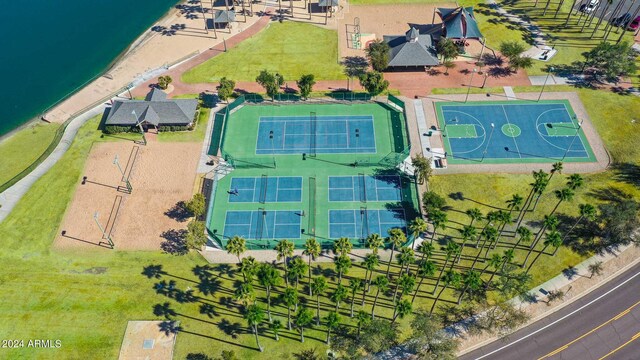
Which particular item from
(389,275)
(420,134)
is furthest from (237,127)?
(389,275)

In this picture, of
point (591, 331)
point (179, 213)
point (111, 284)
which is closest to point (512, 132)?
point (591, 331)

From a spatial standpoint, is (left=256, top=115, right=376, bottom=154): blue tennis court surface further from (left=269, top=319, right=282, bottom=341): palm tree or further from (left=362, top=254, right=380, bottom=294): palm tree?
(left=269, top=319, right=282, bottom=341): palm tree

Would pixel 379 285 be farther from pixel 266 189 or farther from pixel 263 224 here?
pixel 266 189

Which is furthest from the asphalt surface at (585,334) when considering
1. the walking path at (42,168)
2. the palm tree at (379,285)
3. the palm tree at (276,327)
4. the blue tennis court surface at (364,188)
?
the walking path at (42,168)

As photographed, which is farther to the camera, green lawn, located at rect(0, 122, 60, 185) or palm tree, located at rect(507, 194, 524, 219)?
green lawn, located at rect(0, 122, 60, 185)

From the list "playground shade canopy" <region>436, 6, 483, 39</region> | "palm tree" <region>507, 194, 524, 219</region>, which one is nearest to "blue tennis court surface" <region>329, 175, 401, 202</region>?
"palm tree" <region>507, 194, 524, 219</region>

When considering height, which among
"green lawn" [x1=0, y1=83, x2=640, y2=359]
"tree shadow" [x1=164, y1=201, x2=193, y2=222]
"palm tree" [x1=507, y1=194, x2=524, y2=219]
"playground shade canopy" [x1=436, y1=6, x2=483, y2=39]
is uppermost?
"playground shade canopy" [x1=436, y1=6, x2=483, y2=39]

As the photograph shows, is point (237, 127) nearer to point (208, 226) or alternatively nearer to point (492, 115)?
point (208, 226)
